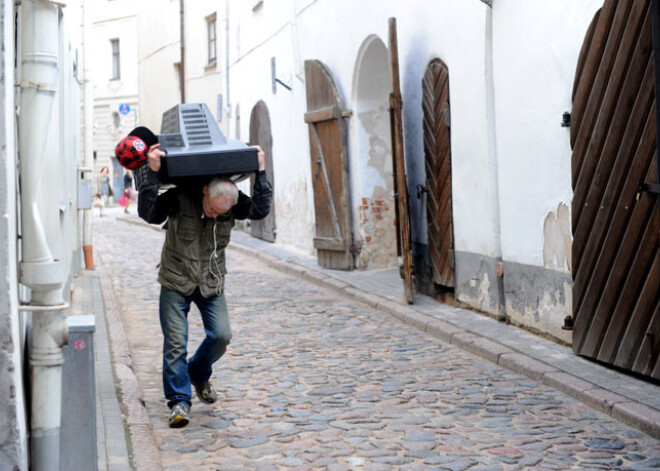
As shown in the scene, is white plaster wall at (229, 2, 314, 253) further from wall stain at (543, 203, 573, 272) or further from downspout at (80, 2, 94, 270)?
wall stain at (543, 203, 573, 272)

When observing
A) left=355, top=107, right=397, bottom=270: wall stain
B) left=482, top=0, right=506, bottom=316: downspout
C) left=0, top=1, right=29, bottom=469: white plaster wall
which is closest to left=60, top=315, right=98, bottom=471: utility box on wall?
left=0, top=1, right=29, bottom=469: white plaster wall

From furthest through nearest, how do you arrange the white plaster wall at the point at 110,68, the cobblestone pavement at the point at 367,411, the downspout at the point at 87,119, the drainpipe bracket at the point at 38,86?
the white plaster wall at the point at 110,68 → the downspout at the point at 87,119 → the cobblestone pavement at the point at 367,411 → the drainpipe bracket at the point at 38,86

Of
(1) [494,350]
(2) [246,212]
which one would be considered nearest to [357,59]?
(1) [494,350]

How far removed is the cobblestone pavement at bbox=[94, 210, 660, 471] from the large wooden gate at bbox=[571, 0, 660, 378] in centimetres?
63

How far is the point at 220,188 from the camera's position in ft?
18.1

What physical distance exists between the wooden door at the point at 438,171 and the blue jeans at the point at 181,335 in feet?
14.6

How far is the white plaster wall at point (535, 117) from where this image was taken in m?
7.45

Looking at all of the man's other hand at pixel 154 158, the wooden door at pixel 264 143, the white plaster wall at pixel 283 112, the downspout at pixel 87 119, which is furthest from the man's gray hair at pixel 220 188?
the wooden door at pixel 264 143

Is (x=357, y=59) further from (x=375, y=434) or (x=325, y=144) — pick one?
(x=375, y=434)

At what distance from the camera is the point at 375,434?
218 inches

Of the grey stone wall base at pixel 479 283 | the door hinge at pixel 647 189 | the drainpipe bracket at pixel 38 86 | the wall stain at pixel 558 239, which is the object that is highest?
the drainpipe bracket at pixel 38 86

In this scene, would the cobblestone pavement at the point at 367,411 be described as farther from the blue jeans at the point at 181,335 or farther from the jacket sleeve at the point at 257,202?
the jacket sleeve at the point at 257,202

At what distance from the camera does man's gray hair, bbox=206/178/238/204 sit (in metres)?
5.52

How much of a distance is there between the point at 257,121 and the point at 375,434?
13.7m
